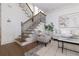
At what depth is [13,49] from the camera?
4.73 feet

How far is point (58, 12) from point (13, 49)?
3.88ft

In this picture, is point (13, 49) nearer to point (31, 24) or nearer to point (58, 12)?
point (31, 24)

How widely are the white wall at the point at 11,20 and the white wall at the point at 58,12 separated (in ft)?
1.64

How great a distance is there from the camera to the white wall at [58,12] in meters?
1.34

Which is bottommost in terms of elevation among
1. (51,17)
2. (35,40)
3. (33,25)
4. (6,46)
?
(6,46)

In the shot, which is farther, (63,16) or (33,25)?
(33,25)

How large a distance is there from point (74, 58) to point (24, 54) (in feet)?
3.27

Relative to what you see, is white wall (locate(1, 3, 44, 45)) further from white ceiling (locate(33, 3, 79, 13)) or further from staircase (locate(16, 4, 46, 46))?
white ceiling (locate(33, 3, 79, 13))

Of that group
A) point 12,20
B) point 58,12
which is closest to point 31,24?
point 12,20

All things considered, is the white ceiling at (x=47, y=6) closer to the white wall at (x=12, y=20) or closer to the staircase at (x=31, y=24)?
the staircase at (x=31, y=24)

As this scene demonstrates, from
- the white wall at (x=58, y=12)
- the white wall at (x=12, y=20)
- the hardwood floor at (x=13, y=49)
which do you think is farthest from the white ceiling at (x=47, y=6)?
the hardwood floor at (x=13, y=49)

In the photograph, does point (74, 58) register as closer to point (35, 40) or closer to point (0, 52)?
point (35, 40)

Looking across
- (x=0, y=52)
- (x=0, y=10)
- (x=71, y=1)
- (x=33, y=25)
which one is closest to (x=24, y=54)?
(x=0, y=52)

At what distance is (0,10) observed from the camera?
1.50 metres
